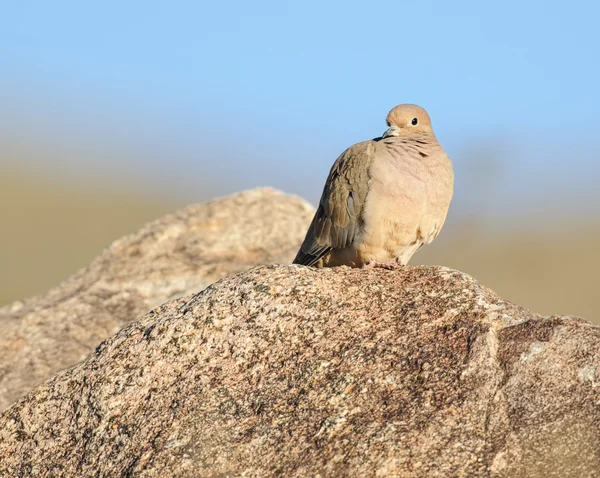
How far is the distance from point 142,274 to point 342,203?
319cm

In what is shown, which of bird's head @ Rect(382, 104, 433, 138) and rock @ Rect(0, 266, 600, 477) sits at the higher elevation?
bird's head @ Rect(382, 104, 433, 138)

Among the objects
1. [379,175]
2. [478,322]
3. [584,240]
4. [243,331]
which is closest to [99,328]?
[379,175]

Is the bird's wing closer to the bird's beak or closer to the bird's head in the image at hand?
the bird's beak

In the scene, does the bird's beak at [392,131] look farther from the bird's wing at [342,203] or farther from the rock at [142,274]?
the rock at [142,274]

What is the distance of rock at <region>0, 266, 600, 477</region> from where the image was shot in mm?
4922

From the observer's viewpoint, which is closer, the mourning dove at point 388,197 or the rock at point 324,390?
the rock at point 324,390

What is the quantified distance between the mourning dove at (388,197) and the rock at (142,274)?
244 cm

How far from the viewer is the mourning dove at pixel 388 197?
785 cm

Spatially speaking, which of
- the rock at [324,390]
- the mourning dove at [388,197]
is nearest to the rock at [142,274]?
→ the mourning dove at [388,197]

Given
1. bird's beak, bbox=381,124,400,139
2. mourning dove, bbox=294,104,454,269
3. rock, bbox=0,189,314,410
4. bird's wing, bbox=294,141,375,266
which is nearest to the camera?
mourning dove, bbox=294,104,454,269

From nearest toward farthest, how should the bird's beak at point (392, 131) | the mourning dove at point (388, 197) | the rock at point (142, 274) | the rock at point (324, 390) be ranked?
the rock at point (324, 390) → the mourning dove at point (388, 197) → the bird's beak at point (392, 131) → the rock at point (142, 274)

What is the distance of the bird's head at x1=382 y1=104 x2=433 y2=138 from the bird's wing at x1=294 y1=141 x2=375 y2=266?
33 centimetres

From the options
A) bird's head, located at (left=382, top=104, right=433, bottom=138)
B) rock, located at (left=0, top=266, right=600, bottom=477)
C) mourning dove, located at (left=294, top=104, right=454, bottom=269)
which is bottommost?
rock, located at (left=0, top=266, right=600, bottom=477)

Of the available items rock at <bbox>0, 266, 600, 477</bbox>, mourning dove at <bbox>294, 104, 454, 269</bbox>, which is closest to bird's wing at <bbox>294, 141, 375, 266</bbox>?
mourning dove at <bbox>294, 104, 454, 269</bbox>
